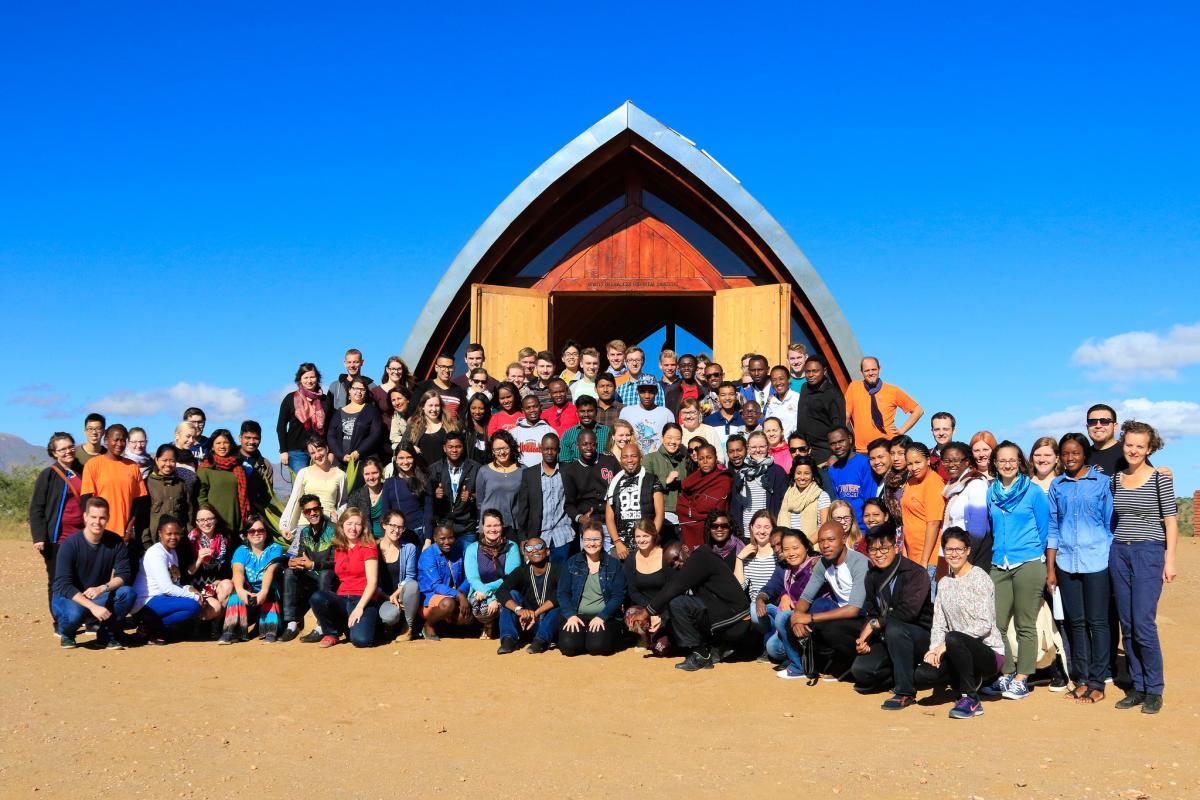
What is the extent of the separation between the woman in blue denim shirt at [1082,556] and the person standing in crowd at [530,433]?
3.84 m

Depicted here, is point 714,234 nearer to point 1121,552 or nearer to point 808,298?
point 808,298

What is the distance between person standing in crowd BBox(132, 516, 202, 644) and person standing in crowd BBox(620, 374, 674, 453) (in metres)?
3.60

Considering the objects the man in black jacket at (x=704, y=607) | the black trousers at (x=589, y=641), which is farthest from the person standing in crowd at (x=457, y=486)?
the man in black jacket at (x=704, y=607)

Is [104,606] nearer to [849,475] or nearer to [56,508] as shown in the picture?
[56,508]

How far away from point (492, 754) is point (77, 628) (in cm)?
436

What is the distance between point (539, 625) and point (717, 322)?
5.53 meters

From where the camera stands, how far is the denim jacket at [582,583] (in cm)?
744

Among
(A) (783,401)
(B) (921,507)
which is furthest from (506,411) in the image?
(B) (921,507)

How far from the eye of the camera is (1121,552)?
20.1 feet

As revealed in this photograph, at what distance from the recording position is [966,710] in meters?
5.79

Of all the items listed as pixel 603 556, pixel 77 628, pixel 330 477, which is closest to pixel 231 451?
pixel 330 477

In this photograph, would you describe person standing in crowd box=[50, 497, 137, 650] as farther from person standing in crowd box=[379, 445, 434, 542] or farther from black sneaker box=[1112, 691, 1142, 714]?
black sneaker box=[1112, 691, 1142, 714]

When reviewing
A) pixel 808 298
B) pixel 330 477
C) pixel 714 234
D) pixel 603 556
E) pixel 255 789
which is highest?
pixel 714 234

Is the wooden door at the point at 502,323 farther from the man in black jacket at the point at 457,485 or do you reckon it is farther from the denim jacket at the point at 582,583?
the denim jacket at the point at 582,583
